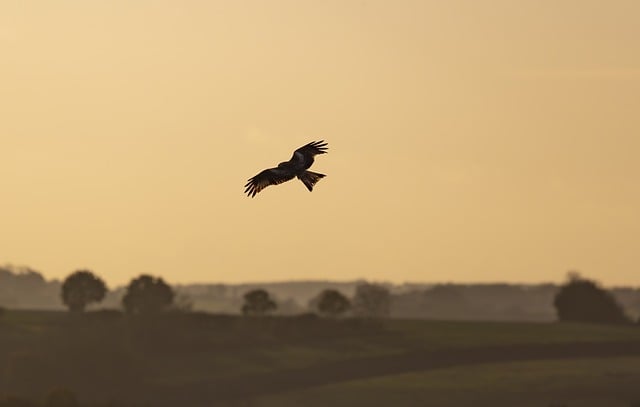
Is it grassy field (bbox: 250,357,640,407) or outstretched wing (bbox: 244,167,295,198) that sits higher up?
grassy field (bbox: 250,357,640,407)

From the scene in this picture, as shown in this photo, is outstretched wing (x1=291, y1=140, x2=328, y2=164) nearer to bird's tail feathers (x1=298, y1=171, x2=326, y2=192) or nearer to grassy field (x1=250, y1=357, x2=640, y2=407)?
bird's tail feathers (x1=298, y1=171, x2=326, y2=192)

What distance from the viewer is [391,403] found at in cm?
18350

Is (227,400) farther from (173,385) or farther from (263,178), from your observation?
(263,178)

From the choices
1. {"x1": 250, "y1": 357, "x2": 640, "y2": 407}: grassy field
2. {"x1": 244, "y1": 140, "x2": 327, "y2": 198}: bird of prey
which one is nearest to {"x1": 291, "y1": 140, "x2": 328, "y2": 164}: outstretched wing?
{"x1": 244, "y1": 140, "x2": 327, "y2": 198}: bird of prey

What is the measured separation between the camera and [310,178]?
50.9 metres

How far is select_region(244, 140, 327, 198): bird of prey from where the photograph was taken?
5131 cm

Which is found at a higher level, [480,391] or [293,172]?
[480,391]

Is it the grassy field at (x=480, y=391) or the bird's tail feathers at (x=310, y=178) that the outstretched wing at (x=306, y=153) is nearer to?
the bird's tail feathers at (x=310, y=178)

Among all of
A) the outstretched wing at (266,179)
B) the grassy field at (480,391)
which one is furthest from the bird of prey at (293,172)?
the grassy field at (480,391)

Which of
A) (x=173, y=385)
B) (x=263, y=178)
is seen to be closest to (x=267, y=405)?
(x=173, y=385)

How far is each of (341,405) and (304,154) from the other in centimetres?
13427

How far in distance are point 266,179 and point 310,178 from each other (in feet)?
9.37

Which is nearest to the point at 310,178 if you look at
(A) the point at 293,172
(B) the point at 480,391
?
(A) the point at 293,172

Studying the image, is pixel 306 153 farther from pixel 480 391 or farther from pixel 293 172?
pixel 480 391
